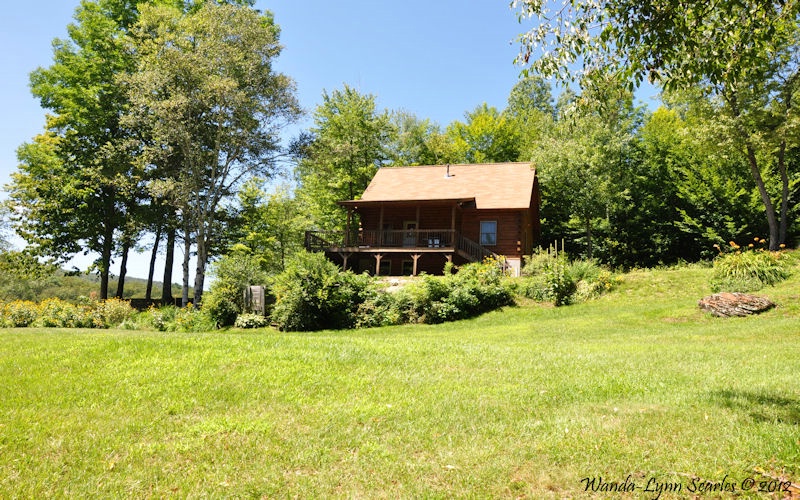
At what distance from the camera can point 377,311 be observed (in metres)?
18.8

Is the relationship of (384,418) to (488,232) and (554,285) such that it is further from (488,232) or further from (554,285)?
(488,232)

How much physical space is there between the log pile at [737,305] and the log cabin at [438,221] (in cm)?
1106

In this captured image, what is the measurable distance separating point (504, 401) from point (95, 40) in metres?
34.5

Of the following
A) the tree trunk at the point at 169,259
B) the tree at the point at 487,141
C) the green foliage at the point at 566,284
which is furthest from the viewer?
the tree at the point at 487,141

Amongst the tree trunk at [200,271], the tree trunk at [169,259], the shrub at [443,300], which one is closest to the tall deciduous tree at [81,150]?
the tree trunk at [169,259]

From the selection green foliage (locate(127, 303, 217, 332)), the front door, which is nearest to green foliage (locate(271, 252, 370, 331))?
green foliage (locate(127, 303, 217, 332))

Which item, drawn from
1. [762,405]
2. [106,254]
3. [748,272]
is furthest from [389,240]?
[762,405]

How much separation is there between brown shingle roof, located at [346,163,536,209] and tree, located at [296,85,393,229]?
3.12 meters

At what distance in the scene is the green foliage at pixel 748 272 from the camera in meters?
17.4

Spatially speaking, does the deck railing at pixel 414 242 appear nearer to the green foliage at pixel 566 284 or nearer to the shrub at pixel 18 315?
the green foliage at pixel 566 284

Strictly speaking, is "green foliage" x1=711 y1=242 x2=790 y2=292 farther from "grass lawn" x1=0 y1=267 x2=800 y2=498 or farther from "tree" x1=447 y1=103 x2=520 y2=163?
"tree" x1=447 y1=103 x2=520 y2=163

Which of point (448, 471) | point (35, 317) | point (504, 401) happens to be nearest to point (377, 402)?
point (504, 401)

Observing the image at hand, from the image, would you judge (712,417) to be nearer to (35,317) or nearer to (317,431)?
(317,431)

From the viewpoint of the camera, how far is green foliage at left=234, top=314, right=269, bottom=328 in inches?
776
